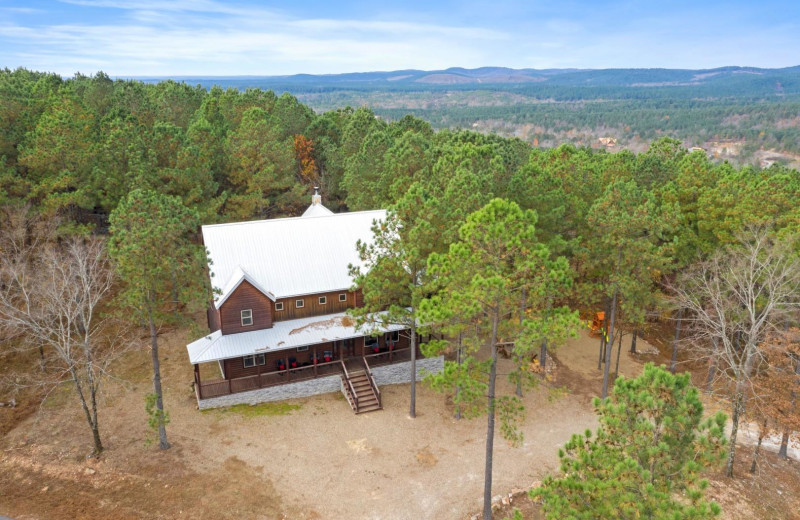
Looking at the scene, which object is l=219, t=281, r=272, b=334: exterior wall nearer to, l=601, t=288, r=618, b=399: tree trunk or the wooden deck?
the wooden deck

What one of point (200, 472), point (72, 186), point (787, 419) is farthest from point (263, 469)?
point (72, 186)

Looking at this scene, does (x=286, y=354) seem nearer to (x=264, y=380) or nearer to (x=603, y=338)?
(x=264, y=380)

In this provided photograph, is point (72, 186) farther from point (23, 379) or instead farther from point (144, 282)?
point (144, 282)

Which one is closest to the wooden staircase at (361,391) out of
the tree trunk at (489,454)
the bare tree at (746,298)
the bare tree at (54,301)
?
the tree trunk at (489,454)

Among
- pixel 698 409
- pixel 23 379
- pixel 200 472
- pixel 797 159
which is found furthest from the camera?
pixel 797 159

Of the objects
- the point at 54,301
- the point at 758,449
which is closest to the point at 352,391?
the point at 54,301

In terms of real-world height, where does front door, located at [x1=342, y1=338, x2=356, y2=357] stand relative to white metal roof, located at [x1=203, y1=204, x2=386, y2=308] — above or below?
below

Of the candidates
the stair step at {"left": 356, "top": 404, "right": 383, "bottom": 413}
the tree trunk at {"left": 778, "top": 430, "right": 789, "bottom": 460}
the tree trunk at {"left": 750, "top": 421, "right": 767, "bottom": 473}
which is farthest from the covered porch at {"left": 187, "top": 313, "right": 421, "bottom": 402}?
the tree trunk at {"left": 778, "top": 430, "right": 789, "bottom": 460}

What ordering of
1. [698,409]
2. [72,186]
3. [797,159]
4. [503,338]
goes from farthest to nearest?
[797,159]
[72,186]
[503,338]
[698,409]
